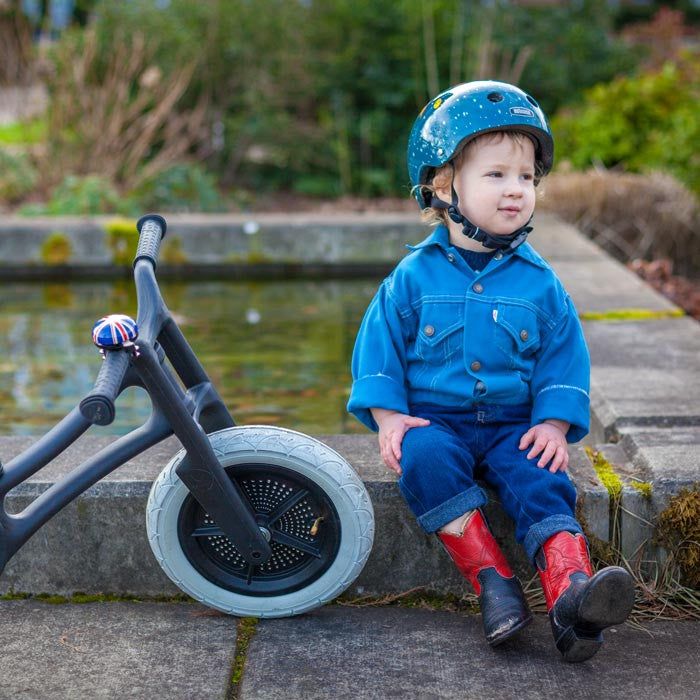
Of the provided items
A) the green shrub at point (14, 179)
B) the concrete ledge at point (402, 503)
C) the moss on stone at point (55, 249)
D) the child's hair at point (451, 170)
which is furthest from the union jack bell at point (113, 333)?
the green shrub at point (14, 179)

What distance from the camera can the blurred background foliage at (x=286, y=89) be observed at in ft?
29.6

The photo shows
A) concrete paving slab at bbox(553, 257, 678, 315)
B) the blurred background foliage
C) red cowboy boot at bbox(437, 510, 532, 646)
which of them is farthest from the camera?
the blurred background foliage

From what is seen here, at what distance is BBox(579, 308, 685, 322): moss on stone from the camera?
14.7 ft

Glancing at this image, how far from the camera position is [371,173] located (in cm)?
959

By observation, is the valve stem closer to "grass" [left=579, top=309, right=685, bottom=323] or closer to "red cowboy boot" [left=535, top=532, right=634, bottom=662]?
"red cowboy boot" [left=535, top=532, right=634, bottom=662]

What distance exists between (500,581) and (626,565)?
1.37 ft

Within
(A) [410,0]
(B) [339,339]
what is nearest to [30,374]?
(B) [339,339]

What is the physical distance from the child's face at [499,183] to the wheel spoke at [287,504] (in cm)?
82

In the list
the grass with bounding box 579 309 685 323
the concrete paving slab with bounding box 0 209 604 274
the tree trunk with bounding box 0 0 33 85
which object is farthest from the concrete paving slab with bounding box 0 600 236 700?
the tree trunk with bounding box 0 0 33 85

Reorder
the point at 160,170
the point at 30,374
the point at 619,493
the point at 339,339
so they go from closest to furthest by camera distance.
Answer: the point at 619,493
the point at 30,374
the point at 339,339
the point at 160,170

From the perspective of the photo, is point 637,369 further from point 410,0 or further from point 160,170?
point 410,0

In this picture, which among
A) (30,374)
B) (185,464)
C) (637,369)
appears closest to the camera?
(185,464)

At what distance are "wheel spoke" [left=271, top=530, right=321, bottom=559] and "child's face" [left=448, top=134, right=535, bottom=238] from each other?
2.99ft

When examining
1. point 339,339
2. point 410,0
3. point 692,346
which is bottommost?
point 339,339
